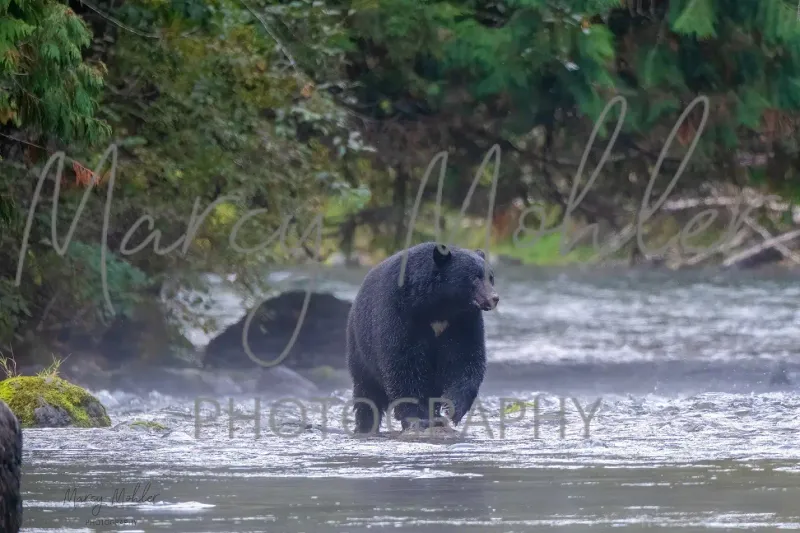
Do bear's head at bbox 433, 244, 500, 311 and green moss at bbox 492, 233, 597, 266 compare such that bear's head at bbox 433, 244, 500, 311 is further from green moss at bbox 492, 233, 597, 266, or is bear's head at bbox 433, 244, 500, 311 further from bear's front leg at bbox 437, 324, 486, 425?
green moss at bbox 492, 233, 597, 266

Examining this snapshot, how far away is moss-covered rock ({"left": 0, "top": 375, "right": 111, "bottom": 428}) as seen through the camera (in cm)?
1098

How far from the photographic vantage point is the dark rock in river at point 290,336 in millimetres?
18172

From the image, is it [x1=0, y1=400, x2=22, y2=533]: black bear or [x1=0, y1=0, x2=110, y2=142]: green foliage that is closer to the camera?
[x1=0, y1=400, x2=22, y2=533]: black bear

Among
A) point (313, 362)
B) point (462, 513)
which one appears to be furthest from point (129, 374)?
point (462, 513)

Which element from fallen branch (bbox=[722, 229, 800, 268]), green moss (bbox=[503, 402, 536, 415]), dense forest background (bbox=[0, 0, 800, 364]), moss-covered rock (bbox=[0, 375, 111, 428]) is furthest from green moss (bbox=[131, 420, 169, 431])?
fallen branch (bbox=[722, 229, 800, 268])

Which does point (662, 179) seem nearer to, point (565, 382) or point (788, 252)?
point (565, 382)

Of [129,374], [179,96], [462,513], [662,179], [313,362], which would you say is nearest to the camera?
[462,513]

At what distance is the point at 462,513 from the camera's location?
719cm

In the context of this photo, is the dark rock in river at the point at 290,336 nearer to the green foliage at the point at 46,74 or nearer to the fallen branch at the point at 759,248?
the green foliage at the point at 46,74

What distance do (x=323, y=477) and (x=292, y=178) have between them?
7974 millimetres

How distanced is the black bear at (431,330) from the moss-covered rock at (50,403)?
6.53ft

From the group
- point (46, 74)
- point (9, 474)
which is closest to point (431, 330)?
point (46, 74)

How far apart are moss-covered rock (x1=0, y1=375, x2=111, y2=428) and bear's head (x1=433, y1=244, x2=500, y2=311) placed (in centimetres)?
249

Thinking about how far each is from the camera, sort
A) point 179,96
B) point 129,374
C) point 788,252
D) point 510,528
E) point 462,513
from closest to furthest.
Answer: point 510,528
point 462,513
point 179,96
point 129,374
point 788,252
